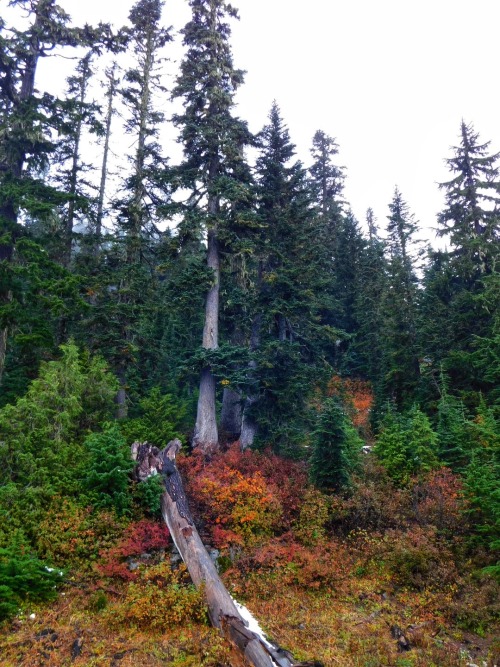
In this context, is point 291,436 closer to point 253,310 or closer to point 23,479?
point 253,310

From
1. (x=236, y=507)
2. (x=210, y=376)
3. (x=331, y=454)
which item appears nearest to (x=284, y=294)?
(x=210, y=376)

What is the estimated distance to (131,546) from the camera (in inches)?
385

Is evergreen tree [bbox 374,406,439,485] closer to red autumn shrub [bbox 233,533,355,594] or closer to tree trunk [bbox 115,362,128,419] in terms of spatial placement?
red autumn shrub [bbox 233,533,355,594]

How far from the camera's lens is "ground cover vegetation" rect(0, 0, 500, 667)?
8405mm

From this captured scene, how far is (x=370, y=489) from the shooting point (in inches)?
499

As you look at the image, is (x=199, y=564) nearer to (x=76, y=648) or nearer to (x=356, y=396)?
(x=76, y=648)

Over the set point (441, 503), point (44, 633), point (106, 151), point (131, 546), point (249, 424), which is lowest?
point (44, 633)

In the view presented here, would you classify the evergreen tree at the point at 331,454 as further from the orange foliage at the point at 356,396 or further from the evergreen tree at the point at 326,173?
the evergreen tree at the point at 326,173

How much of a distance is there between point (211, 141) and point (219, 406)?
583 inches

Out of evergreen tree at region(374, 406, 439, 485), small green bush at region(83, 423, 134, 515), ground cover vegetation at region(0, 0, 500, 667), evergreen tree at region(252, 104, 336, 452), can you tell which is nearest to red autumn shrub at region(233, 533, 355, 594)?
ground cover vegetation at region(0, 0, 500, 667)

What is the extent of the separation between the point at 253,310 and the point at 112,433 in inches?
393

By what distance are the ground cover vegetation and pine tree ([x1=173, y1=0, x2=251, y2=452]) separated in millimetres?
113

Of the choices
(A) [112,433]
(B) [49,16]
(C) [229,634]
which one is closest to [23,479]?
(A) [112,433]

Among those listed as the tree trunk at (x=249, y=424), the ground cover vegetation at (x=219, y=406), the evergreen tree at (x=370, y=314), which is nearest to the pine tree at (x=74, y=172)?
the ground cover vegetation at (x=219, y=406)
